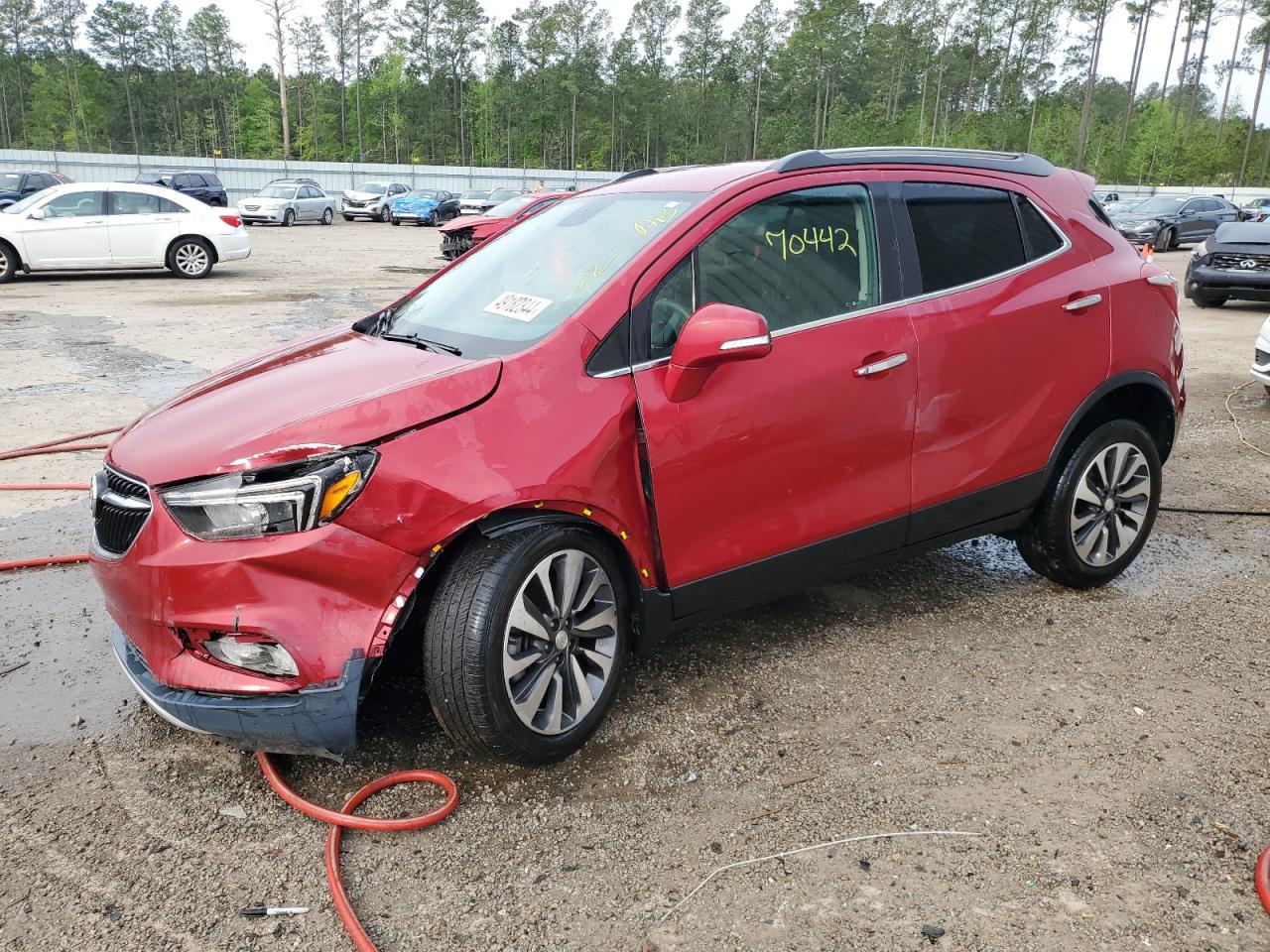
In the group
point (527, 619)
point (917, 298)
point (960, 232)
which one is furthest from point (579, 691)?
point (960, 232)

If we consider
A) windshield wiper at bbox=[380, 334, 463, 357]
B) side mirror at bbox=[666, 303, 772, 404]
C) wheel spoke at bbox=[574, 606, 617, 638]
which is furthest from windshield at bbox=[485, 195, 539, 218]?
wheel spoke at bbox=[574, 606, 617, 638]

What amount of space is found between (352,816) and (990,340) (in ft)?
8.99

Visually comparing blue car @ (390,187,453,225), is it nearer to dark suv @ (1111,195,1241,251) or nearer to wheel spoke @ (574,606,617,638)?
dark suv @ (1111,195,1241,251)

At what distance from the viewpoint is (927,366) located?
3512 mm

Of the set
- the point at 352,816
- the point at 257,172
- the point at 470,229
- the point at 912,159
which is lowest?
the point at 352,816

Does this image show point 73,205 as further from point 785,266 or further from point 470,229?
point 785,266

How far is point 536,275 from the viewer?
3.42m

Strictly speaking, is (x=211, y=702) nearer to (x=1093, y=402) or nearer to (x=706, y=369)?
(x=706, y=369)

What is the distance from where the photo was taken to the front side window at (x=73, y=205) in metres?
15.7

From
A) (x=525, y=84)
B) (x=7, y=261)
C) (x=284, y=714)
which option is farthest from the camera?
(x=525, y=84)

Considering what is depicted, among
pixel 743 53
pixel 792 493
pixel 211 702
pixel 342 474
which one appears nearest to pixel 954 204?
pixel 792 493

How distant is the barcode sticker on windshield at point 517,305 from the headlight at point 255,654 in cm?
127

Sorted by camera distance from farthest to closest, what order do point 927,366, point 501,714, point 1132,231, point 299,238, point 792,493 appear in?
1. point 299,238
2. point 1132,231
3. point 927,366
4. point 792,493
5. point 501,714

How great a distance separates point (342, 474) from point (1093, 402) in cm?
306
